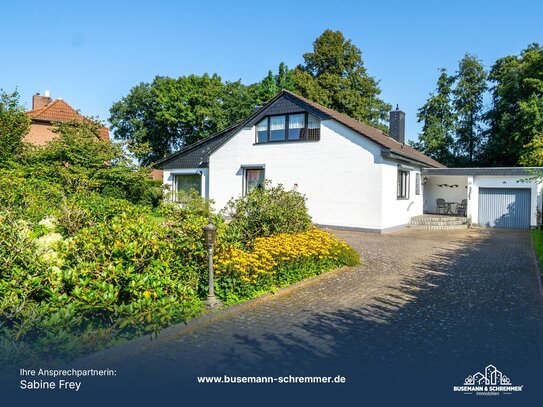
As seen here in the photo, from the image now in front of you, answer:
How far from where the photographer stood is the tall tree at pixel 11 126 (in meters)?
15.8

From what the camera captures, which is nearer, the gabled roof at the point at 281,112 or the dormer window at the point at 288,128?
the gabled roof at the point at 281,112

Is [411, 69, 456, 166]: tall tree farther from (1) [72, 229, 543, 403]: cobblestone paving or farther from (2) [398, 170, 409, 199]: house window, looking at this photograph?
(1) [72, 229, 543, 403]: cobblestone paving

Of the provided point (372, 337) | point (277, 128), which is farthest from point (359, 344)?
point (277, 128)

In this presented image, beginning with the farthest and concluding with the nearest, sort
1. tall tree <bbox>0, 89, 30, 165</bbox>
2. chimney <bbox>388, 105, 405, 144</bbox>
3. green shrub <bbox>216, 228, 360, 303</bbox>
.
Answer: chimney <bbox>388, 105, 405, 144</bbox> < tall tree <bbox>0, 89, 30, 165</bbox> < green shrub <bbox>216, 228, 360, 303</bbox>

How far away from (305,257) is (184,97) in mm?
34129

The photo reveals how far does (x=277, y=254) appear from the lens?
7805mm

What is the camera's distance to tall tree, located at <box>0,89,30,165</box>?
620 inches

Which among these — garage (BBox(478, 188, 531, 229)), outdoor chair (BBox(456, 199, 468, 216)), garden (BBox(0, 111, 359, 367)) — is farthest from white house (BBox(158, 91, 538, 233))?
garden (BBox(0, 111, 359, 367))

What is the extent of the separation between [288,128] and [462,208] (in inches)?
404

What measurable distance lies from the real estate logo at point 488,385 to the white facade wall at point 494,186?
17.0 meters

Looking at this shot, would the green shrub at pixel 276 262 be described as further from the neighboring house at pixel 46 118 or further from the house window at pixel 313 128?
the neighboring house at pixel 46 118

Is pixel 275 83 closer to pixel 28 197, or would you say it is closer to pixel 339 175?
pixel 339 175

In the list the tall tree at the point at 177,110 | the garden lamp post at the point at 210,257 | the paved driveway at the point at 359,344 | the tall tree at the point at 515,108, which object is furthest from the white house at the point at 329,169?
the tall tree at the point at 177,110

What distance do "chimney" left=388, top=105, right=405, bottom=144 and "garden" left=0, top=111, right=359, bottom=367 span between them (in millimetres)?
16197
